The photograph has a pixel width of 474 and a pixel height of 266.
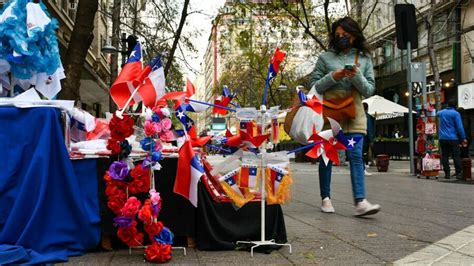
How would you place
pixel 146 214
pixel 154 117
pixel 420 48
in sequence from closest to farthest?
pixel 146 214 → pixel 154 117 → pixel 420 48

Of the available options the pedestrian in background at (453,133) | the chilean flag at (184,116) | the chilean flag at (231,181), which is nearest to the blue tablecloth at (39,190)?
the chilean flag at (184,116)

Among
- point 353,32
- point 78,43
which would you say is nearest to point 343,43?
point 353,32

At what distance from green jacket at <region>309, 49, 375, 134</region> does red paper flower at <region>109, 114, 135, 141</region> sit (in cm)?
247

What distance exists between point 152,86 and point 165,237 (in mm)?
1069

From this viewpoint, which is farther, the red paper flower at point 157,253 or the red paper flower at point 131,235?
the red paper flower at point 131,235

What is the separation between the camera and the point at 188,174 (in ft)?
11.4

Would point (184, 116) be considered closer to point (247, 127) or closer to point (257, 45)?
point (247, 127)

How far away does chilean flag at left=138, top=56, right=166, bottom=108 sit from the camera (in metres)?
3.46

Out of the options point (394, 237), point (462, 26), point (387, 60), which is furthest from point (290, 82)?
point (394, 237)

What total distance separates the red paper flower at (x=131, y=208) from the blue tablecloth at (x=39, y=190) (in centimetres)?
25

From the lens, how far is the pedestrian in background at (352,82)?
203 inches

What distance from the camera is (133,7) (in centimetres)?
2009

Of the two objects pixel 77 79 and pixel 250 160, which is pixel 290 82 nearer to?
pixel 77 79

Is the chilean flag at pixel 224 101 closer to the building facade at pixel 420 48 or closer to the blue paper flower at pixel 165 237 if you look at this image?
the blue paper flower at pixel 165 237
